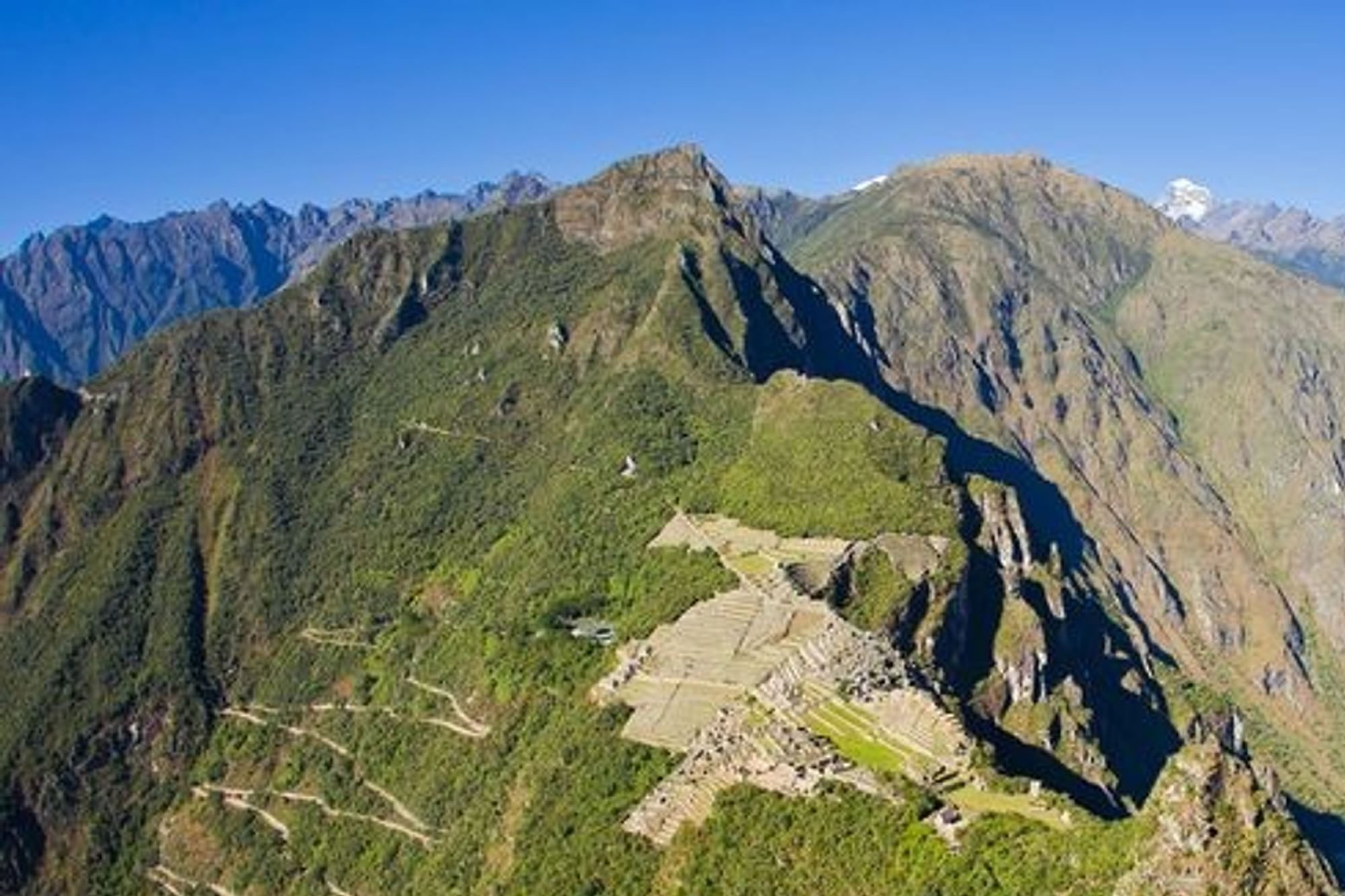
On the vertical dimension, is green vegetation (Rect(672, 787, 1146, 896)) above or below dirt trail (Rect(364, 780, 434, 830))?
above

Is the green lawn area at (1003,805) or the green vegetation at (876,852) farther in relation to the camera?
the green lawn area at (1003,805)

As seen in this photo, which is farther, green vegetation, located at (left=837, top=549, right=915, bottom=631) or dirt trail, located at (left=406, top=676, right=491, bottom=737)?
dirt trail, located at (left=406, top=676, right=491, bottom=737)

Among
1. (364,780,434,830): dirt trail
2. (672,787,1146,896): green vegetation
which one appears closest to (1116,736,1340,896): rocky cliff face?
(672,787,1146,896): green vegetation

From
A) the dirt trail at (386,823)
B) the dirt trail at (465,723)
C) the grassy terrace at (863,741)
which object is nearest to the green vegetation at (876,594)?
the grassy terrace at (863,741)

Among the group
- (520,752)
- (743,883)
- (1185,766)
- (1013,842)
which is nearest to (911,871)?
(1013,842)

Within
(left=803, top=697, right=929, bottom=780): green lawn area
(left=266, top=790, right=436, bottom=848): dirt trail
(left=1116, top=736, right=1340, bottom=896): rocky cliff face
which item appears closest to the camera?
(left=1116, top=736, right=1340, bottom=896): rocky cliff face

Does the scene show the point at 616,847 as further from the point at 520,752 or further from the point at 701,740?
the point at 520,752

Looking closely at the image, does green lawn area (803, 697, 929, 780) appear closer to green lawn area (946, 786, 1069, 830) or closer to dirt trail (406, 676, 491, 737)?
green lawn area (946, 786, 1069, 830)

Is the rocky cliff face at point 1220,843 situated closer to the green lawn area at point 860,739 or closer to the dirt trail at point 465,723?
the green lawn area at point 860,739

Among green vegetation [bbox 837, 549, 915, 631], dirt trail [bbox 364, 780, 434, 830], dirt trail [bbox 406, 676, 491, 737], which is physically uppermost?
green vegetation [bbox 837, 549, 915, 631]

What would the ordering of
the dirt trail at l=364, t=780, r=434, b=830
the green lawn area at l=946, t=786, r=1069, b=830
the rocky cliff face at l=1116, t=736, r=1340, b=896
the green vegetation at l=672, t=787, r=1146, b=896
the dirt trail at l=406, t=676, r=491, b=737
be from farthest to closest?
the dirt trail at l=406, t=676, r=491, b=737 → the dirt trail at l=364, t=780, r=434, b=830 → the green lawn area at l=946, t=786, r=1069, b=830 → the green vegetation at l=672, t=787, r=1146, b=896 → the rocky cliff face at l=1116, t=736, r=1340, b=896

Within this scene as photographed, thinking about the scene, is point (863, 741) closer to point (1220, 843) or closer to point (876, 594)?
point (1220, 843)
